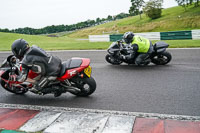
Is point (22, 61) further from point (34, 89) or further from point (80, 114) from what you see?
point (80, 114)

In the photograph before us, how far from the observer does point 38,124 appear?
4449 mm

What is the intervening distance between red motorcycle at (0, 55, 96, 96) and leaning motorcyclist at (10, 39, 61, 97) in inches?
6.2

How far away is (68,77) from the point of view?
534 cm

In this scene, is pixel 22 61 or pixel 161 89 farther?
pixel 161 89

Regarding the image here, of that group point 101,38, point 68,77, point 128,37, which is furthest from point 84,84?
point 101,38

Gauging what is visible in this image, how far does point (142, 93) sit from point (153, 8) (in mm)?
66332

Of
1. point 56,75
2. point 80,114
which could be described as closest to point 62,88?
point 56,75

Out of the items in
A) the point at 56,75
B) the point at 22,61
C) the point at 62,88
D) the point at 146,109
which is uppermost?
the point at 22,61

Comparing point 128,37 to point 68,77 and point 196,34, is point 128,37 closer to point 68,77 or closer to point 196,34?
point 68,77

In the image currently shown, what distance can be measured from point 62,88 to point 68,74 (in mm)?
526

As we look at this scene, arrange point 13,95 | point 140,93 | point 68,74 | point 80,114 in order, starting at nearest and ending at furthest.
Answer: point 80,114 < point 68,74 < point 140,93 < point 13,95

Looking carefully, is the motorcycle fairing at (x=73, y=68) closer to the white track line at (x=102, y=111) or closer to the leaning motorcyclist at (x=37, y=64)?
the leaning motorcyclist at (x=37, y=64)

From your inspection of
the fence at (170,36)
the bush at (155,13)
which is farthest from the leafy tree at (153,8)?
the fence at (170,36)

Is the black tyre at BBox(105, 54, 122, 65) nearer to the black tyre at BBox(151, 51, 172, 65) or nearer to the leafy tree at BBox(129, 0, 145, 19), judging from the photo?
the black tyre at BBox(151, 51, 172, 65)
